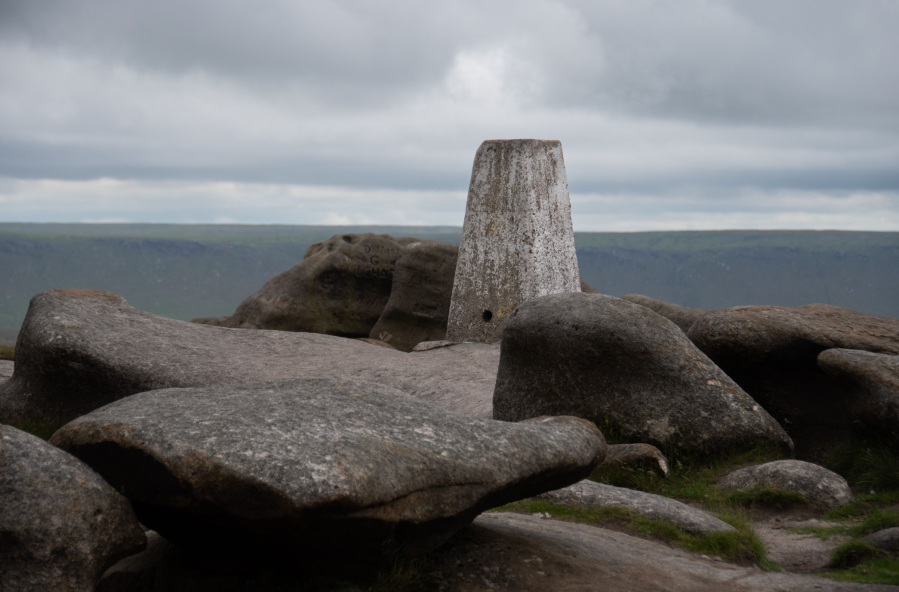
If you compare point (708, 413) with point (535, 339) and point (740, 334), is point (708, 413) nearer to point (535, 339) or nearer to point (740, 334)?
point (740, 334)

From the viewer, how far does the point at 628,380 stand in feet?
31.6

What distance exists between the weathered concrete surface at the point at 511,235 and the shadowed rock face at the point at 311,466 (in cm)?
1128

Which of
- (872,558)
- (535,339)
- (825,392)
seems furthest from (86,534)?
(825,392)

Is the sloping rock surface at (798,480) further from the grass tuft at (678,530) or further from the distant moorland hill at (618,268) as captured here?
the distant moorland hill at (618,268)

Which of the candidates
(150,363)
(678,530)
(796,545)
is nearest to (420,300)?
(150,363)

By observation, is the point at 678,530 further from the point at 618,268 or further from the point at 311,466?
the point at 618,268

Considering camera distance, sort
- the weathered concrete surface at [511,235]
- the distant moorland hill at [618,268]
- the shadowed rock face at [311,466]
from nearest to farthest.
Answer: the shadowed rock face at [311,466] < the weathered concrete surface at [511,235] < the distant moorland hill at [618,268]

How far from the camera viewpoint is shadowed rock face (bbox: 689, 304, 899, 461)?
32.7 ft

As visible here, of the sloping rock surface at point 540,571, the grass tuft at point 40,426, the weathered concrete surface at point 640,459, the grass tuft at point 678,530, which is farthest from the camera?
the grass tuft at point 40,426

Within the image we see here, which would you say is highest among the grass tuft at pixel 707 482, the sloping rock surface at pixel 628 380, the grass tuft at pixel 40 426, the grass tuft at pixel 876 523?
the sloping rock surface at pixel 628 380

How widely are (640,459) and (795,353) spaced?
3028 mm

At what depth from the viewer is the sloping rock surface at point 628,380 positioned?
9328 millimetres

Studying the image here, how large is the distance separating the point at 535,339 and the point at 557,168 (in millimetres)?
8128

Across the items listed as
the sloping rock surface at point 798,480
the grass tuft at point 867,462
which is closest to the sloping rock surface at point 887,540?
the sloping rock surface at point 798,480
